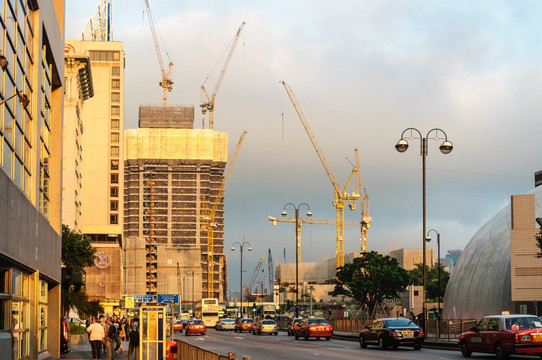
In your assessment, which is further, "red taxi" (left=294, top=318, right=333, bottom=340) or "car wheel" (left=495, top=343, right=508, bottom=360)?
"red taxi" (left=294, top=318, right=333, bottom=340)

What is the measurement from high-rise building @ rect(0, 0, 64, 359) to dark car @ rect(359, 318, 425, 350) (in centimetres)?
1697

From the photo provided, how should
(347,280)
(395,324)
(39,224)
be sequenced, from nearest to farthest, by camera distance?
1. (39,224)
2. (395,324)
3. (347,280)

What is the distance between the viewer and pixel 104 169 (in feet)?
528

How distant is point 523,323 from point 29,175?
1952 centimetres

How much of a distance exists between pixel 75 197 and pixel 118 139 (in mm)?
51632

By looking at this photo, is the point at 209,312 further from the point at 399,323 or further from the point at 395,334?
the point at 395,334

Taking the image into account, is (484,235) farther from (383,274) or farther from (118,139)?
(118,139)

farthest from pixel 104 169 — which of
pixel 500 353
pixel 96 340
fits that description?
pixel 500 353

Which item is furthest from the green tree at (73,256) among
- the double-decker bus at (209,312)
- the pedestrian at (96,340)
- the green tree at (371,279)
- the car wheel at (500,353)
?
the double-decker bus at (209,312)

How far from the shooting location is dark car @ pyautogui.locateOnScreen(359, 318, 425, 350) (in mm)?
43656

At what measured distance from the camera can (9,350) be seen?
24.4 meters

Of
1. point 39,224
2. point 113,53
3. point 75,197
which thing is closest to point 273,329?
point 75,197

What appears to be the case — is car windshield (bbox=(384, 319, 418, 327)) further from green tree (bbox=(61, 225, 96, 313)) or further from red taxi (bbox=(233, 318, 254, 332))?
red taxi (bbox=(233, 318, 254, 332))

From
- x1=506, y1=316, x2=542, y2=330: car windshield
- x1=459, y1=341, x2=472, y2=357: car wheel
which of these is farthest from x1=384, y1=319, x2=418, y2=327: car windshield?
x1=506, y1=316, x2=542, y2=330: car windshield
